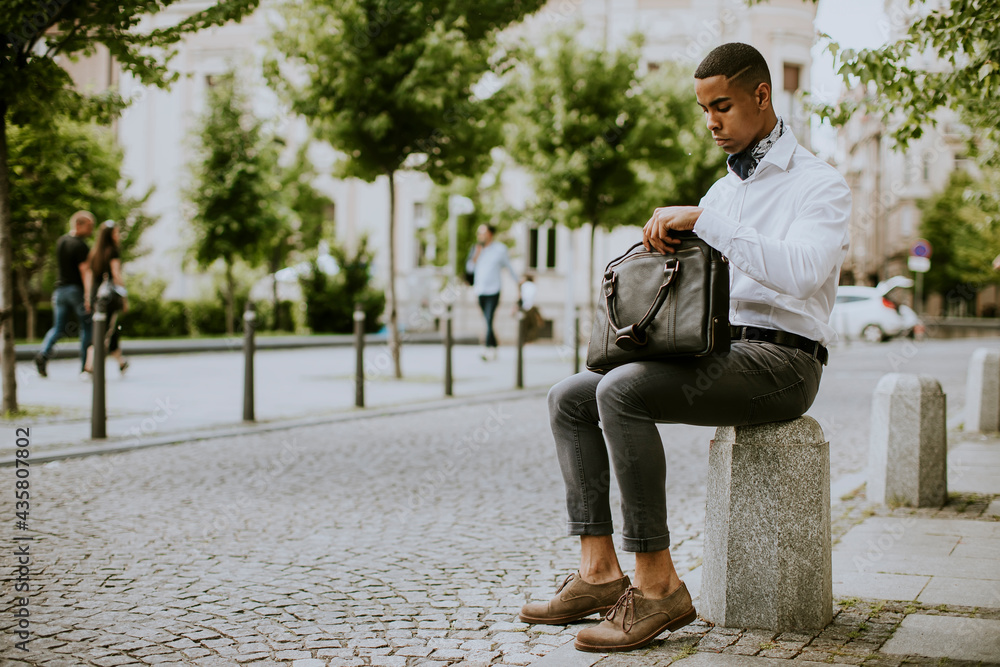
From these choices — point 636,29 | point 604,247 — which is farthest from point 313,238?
point 636,29

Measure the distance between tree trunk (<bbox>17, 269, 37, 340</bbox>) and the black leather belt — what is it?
2073 centimetres

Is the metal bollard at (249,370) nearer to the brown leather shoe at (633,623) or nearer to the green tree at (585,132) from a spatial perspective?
the brown leather shoe at (633,623)

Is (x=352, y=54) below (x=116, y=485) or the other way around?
the other way around

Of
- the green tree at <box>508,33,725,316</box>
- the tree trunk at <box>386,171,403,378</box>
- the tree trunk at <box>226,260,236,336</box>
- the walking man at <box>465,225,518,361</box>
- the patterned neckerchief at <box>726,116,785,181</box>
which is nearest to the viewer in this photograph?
the patterned neckerchief at <box>726,116,785,181</box>

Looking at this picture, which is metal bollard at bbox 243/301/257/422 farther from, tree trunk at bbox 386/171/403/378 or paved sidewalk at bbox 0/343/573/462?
tree trunk at bbox 386/171/403/378

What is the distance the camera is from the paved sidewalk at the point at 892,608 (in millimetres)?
2859

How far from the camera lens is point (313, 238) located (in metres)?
30.9

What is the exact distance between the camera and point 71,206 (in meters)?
19.8

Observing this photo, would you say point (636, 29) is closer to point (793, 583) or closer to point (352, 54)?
point (352, 54)

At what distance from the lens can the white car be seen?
2800 centimetres

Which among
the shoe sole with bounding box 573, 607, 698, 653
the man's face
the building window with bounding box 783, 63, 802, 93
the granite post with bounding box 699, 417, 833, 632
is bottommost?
the shoe sole with bounding box 573, 607, 698, 653

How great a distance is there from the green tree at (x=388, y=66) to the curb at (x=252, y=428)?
3.67 meters

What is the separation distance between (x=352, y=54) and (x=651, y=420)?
33.1ft

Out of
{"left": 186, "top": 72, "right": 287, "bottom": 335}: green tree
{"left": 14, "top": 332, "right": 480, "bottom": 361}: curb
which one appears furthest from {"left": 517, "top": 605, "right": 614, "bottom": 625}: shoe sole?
{"left": 186, "top": 72, "right": 287, "bottom": 335}: green tree
